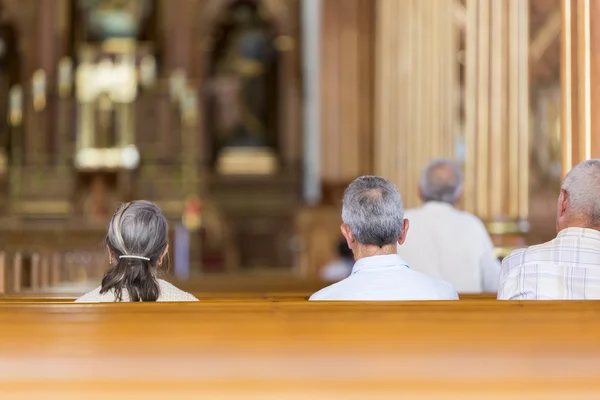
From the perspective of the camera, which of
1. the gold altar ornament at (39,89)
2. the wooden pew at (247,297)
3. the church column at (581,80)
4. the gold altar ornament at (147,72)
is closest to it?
the wooden pew at (247,297)

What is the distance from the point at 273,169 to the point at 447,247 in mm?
10860

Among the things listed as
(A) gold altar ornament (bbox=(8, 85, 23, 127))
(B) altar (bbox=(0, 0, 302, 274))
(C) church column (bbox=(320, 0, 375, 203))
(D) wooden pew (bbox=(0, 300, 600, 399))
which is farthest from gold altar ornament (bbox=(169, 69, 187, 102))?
(D) wooden pew (bbox=(0, 300, 600, 399))

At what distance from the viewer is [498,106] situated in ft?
22.6

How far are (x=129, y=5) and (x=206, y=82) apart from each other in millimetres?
1732

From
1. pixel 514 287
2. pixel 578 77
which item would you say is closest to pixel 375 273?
pixel 514 287

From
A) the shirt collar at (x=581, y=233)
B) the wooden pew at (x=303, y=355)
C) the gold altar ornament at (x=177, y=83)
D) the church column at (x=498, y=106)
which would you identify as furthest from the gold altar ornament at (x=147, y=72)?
the wooden pew at (x=303, y=355)

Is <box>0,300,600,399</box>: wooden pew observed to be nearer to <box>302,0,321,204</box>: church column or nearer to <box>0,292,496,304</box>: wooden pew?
<box>0,292,496,304</box>: wooden pew

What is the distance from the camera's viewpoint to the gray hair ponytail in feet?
9.61

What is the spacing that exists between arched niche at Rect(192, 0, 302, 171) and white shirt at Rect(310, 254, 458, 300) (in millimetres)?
12423

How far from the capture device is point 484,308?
1.86 m

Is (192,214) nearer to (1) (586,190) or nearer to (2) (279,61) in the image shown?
(2) (279,61)

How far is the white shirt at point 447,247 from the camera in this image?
4688mm

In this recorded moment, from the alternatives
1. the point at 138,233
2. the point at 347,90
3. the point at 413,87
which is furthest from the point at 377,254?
the point at 347,90

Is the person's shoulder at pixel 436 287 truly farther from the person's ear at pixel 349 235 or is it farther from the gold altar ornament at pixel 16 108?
the gold altar ornament at pixel 16 108
